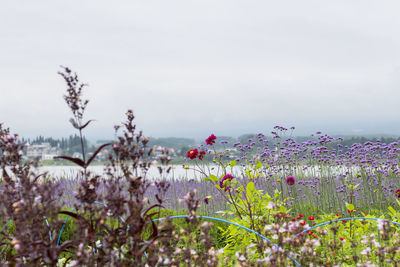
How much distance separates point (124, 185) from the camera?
9.32 feet

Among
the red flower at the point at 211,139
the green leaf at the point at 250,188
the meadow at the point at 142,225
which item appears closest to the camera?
the meadow at the point at 142,225

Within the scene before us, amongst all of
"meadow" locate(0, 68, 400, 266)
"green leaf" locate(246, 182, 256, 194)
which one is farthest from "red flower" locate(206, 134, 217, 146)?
"green leaf" locate(246, 182, 256, 194)

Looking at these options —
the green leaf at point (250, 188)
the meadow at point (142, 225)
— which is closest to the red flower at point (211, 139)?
the meadow at point (142, 225)

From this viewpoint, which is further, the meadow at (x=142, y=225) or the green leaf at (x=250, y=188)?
the green leaf at (x=250, y=188)

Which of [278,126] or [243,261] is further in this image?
[278,126]

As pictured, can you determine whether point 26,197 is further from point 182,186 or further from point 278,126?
point 182,186

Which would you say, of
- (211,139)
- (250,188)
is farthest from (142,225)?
(211,139)

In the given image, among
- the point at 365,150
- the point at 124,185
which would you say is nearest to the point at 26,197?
the point at 124,185

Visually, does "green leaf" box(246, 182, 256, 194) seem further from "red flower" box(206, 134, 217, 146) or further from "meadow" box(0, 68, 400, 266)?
"red flower" box(206, 134, 217, 146)

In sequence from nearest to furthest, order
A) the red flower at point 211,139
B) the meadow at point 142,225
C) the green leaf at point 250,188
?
the meadow at point 142,225
the green leaf at point 250,188
the red flower at point 211,139

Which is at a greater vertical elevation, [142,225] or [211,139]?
[211,139]

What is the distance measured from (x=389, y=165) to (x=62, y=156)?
21.0 feet

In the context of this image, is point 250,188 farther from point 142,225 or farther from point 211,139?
point 142,225

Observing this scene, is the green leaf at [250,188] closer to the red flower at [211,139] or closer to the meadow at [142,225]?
the meadow at [142,225]
